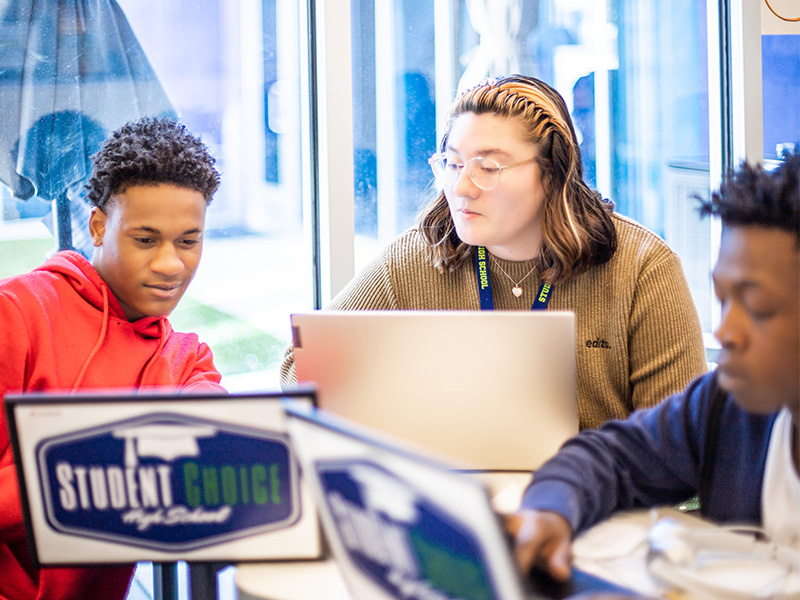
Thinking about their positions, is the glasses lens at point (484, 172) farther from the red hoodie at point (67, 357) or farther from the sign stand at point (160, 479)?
the sign stand at point (160, 479)

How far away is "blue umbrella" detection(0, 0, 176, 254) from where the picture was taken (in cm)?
192

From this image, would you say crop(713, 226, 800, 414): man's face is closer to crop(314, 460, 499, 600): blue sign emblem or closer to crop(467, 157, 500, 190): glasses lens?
crop(314, 460, 499, 600): blue sign emblem

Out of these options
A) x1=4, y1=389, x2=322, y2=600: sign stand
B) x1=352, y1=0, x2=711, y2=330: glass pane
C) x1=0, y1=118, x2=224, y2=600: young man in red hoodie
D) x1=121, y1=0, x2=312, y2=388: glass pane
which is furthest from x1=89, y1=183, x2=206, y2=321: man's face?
x1=352, y1=0, x2=711, y2=330: glass pane

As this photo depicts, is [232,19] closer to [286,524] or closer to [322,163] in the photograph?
[322,163]

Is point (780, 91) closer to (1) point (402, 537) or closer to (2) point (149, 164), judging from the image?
(2) point (149, 164)

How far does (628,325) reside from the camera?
5.26ft

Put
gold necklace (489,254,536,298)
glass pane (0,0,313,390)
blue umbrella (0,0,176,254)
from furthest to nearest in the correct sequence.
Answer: glass pane (0,0,313,390) → blue umbrella (0,0,176,254) → gold necklace (489,254,536,298)

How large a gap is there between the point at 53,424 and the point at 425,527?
52 centimetres

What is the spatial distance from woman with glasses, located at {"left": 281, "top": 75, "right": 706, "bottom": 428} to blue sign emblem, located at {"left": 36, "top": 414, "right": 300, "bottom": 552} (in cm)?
60

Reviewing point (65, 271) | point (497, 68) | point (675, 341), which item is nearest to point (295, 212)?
point (497, 68)

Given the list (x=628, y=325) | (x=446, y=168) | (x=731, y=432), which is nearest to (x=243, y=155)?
(x=446, y=168)

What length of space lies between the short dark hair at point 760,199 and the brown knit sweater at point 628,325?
532 mm

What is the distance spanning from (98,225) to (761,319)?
1114 mm

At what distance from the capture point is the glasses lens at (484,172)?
1.59 meters
